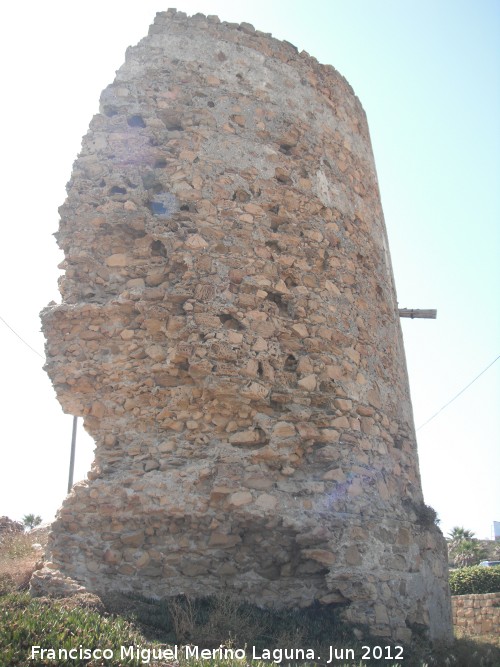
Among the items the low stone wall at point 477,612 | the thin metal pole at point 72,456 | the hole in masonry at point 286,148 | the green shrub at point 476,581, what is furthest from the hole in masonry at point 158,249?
the green shrub at point 476,581

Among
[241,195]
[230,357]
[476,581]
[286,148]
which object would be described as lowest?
[476,581]

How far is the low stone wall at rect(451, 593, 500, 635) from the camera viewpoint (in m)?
13.1

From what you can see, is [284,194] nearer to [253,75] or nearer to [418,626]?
[253,75]

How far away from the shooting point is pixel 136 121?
6.23 meters

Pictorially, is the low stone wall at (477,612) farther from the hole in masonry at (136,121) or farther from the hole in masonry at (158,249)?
the hole in masonry at (136,121)

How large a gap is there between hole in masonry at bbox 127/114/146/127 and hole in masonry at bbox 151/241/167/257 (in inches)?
52.9

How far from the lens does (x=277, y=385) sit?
532 cm

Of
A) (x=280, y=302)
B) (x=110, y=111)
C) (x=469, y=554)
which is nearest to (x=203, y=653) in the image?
(x=280, y=302)

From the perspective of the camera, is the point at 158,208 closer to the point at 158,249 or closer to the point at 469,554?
the point at 158,249

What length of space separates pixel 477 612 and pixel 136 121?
41.4ft

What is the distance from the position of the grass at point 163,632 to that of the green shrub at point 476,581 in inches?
454

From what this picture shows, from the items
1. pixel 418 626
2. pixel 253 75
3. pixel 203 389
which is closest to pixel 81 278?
pixel 203 389

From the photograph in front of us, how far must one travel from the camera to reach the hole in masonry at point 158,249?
5695 millimetres

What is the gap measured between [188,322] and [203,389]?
60 centimetres
